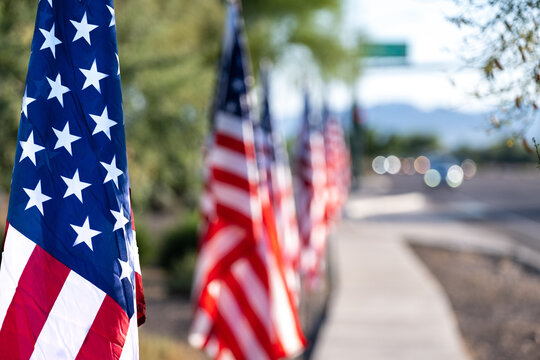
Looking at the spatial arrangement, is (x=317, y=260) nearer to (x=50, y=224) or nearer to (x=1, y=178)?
(x=1, y=178)

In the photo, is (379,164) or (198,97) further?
(379,164)

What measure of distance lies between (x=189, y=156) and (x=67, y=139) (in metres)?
8.33

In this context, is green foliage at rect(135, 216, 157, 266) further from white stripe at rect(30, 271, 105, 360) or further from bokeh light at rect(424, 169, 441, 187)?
bokeh light at rect(424, 169, 441, 187)

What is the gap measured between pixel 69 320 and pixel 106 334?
5.5 inches

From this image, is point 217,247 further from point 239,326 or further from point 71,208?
point 71,208

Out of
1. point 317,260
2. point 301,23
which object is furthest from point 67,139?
point 301,23

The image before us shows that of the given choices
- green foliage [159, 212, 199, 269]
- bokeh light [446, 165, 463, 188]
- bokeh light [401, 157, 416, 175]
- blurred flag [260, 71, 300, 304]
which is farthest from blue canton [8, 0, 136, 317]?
bokeh light [401, 157, 416, 175]

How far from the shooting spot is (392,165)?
82.6 meters

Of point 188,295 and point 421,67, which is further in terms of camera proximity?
point 421,67

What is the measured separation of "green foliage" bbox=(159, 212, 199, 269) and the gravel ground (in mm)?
4204

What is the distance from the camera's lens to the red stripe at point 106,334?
2.94 m

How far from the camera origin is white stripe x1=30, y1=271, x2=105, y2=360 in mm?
2902

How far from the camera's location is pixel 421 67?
2866 centimetres

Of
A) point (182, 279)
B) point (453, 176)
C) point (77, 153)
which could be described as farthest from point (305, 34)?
point (453, 176)
